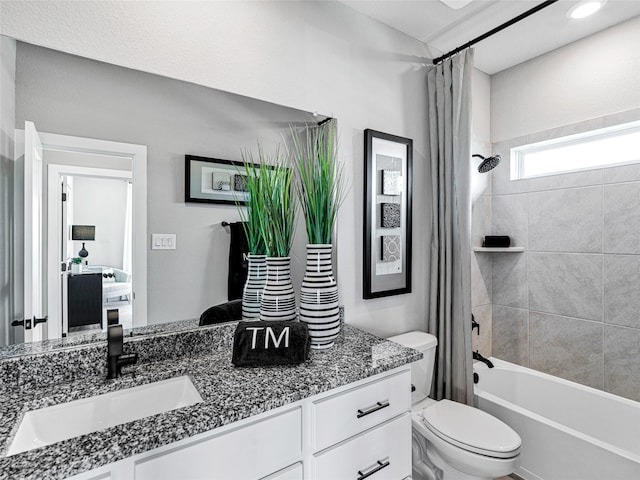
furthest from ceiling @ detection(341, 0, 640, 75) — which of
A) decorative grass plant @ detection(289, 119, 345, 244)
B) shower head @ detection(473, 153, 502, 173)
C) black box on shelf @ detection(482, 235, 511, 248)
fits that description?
black box on shelf @ detection(482, 235, 511, 248)

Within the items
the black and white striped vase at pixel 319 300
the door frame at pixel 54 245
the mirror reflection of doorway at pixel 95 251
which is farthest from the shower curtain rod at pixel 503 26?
the door frame at pixel 54 245

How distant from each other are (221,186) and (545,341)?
91.8 inches

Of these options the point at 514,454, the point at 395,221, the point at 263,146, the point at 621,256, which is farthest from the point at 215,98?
the point at 621,256

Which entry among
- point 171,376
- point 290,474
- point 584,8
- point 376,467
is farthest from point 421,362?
point 584,8

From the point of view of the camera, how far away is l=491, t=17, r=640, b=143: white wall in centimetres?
188

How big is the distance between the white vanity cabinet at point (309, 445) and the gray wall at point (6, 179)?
639mm

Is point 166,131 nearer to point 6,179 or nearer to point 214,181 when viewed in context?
point 214,181

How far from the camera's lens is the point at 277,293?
1.35 meters

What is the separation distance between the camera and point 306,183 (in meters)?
1.38

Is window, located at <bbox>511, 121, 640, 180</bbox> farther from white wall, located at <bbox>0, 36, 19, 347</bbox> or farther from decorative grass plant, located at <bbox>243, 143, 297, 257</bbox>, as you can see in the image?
white wall, located at <bbox>0, 36, 19, 347</bbox>

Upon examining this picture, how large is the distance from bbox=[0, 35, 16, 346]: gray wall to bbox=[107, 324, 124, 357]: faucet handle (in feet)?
0.95

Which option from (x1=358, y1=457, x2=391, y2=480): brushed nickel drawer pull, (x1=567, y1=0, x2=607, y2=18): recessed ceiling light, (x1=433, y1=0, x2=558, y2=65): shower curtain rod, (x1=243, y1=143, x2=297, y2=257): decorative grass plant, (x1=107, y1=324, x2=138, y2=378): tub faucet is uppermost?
(x1=567, y1=0, x2=607, y2=18): recessed ceiling light

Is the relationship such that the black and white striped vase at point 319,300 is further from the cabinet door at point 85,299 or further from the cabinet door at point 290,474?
the cabinet door at point 85,299

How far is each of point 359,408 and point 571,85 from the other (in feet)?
7.77
